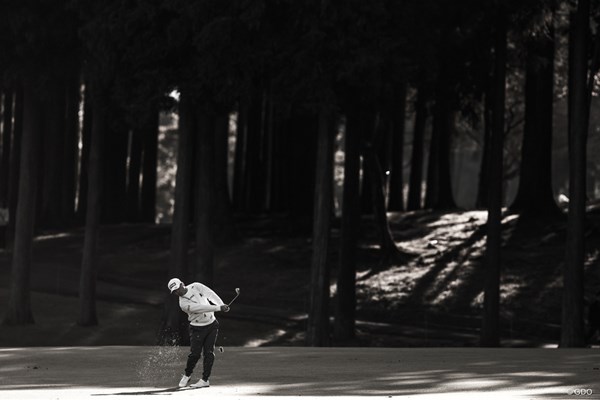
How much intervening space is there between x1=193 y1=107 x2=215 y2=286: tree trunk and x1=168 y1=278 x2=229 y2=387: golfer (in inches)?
591

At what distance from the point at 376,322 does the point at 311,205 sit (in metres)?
10.5

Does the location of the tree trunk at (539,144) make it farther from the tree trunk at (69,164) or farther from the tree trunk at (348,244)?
the tree trunk at (69,164)

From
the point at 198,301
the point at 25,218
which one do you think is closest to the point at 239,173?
the point at 25,218

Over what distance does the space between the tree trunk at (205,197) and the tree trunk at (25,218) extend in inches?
209

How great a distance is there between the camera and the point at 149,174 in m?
58.8

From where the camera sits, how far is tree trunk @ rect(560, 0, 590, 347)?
30703 millimetres

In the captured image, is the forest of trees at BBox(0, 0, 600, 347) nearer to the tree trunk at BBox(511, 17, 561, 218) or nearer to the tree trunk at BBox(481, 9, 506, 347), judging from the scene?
the tree trunk at BBox(481, 9, 506, 347)

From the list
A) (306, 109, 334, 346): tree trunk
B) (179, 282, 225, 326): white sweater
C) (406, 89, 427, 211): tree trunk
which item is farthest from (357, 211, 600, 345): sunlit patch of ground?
(179, 282, 225, 326): white sweater

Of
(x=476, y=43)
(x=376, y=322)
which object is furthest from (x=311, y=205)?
(x=476, y=43)

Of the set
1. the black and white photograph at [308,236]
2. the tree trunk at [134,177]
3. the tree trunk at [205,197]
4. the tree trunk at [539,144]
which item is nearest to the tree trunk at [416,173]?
the black and white photograph at [308,236]

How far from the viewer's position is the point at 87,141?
177 feet

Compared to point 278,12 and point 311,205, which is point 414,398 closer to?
point 278,12

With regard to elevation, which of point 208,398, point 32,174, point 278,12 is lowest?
point 208,398

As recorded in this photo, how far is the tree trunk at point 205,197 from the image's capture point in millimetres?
33062
